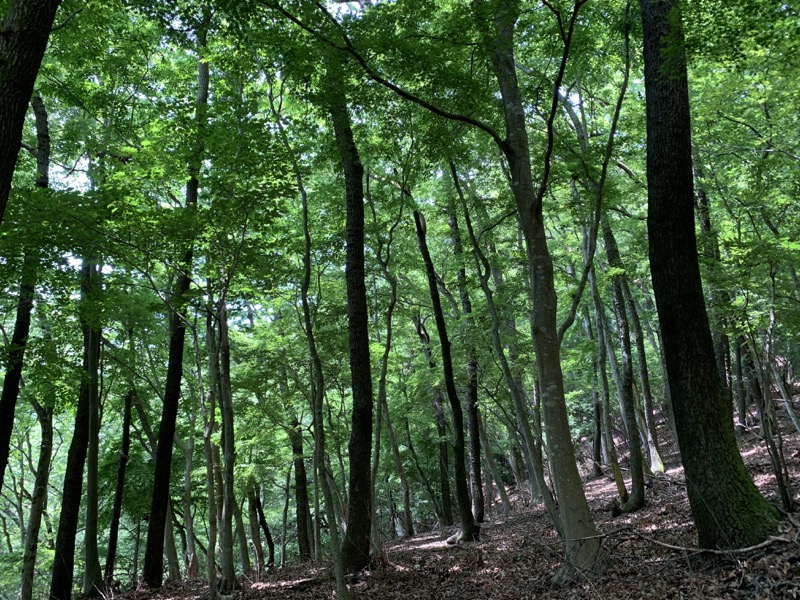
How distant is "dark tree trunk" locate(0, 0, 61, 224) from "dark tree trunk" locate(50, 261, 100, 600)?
5851 mm

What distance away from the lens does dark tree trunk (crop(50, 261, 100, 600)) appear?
944cm

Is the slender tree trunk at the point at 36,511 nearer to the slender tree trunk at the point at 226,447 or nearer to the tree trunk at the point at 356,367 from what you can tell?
the slender tree trunk at the point at 226,447

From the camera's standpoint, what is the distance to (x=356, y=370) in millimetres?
8469

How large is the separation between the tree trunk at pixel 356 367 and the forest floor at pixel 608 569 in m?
0.51

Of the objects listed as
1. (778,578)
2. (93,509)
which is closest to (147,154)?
(93,509)

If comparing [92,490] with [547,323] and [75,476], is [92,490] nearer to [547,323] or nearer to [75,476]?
[75,476]

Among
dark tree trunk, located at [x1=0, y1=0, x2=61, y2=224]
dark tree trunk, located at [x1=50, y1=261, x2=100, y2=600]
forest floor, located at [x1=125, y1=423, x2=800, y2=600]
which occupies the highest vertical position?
Result: dark tree trunk, located at [x1=0, y1=0, x2=61, y2=224]

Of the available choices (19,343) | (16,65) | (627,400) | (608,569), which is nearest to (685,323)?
(608,569)

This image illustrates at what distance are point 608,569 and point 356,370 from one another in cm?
449

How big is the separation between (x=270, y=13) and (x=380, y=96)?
7.10 feet

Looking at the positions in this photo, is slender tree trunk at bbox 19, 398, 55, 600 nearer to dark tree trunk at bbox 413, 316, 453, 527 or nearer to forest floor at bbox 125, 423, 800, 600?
forest floor at bbox 125, 423, 800, 600

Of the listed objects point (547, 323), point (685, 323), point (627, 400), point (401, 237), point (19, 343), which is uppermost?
point (401, 237)

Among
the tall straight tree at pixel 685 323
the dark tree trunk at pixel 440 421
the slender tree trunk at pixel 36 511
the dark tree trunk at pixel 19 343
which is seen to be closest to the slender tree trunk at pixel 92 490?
the dark tree trunk at pixel 19 343

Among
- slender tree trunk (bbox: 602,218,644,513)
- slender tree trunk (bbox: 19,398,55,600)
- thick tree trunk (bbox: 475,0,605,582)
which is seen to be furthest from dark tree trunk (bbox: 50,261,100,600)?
slender tree trunk (bbox: 602,218,644,513)
